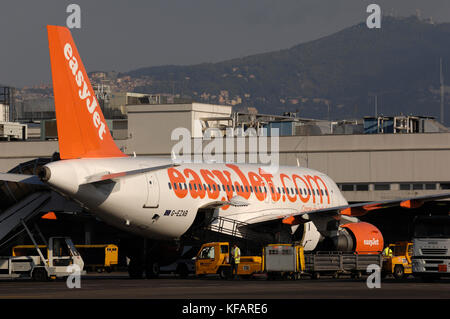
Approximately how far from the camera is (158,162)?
135 ft

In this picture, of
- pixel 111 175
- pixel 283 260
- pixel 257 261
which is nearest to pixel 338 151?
pixel 257 261

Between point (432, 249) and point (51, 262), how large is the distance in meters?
18.8

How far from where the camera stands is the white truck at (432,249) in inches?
1461

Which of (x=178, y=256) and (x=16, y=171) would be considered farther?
(x=16, y=171)

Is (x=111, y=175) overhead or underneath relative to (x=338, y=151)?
underneath

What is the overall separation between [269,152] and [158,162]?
30.6 metres

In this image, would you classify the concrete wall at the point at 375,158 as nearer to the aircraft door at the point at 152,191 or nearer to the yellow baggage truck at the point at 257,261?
the yellow baggage truck at the point at 257,261

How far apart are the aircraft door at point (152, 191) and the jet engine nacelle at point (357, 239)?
1128cm

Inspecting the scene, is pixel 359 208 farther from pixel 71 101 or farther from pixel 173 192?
pixel 71 101

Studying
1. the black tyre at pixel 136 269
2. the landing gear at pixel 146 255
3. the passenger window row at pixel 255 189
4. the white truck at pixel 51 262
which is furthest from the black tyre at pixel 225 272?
the white truck at pixel 51 262

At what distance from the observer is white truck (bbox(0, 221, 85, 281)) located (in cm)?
4331

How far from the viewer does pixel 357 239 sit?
46.0m
